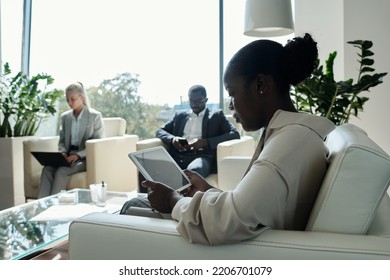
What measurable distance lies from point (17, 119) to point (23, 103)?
0.17 metres

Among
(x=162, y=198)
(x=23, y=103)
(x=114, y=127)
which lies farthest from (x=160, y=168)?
(x=23, y=103)

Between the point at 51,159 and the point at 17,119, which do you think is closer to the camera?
the point at 51,159

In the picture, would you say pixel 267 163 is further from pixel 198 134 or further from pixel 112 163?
pixel 112 163

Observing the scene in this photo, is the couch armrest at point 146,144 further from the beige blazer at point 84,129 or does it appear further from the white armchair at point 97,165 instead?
the beige blazer at point 84,129

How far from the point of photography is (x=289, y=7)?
2641mm

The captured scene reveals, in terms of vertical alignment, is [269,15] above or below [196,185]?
above

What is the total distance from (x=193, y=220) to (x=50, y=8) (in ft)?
14.9

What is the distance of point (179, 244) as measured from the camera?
0.79 m

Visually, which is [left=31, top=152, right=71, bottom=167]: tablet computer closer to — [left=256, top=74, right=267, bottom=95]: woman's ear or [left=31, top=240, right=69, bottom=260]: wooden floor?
[left=31, top=240, right=69, bottom=260]: wooden floor

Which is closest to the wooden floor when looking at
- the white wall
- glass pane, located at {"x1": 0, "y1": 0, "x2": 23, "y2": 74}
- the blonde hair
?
the blonde hair

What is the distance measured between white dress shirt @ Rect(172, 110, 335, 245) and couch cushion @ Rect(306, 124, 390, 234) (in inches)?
2.5

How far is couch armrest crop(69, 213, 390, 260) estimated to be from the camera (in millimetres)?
707

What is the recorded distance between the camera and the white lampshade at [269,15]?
8.48 ft
